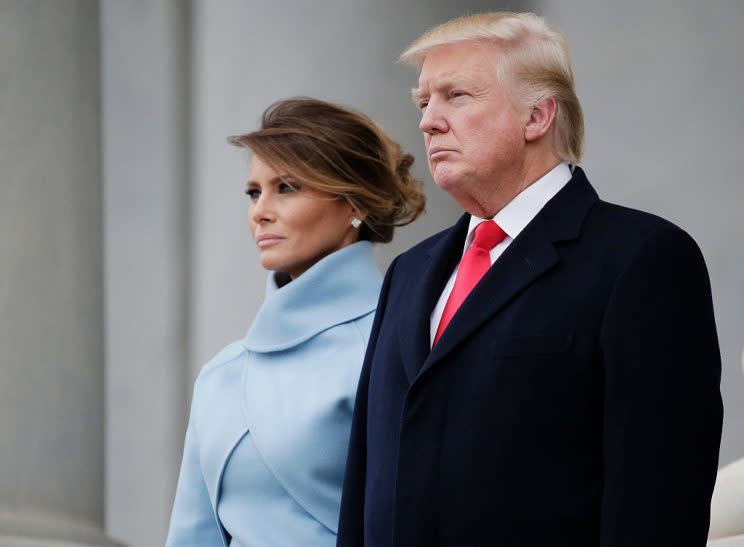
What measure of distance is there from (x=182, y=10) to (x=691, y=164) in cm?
216

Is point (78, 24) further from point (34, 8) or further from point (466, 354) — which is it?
point (466, 354)

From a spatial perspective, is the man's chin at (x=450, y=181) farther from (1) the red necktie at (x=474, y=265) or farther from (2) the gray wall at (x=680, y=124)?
(2) the gray wall at (x=680, y=124)

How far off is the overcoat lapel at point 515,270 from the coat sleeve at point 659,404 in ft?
0.47

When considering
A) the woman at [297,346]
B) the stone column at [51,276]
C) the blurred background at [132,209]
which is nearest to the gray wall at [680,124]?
the blurred background at [132,209]

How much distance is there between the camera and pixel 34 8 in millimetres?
4516

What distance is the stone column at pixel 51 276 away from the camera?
4422 millimetres

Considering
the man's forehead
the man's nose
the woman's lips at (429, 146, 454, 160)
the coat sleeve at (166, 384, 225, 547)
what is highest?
the man's forehead

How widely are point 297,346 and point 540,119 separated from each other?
0.89 meters

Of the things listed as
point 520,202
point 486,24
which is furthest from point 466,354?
point 486,24

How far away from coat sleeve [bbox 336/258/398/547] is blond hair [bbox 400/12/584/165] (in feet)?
1.55

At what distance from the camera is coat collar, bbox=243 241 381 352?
8.21ft

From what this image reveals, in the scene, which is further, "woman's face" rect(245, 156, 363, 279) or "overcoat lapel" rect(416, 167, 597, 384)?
"woman's face" rect(245, 156, 363, 279)

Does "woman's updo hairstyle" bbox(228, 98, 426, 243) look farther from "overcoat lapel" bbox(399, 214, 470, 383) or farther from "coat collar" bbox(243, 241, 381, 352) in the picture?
"overcoat lapel" bbox(399, 214, 470, 383)

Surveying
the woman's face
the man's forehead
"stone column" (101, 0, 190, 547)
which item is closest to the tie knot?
the man's forehead
